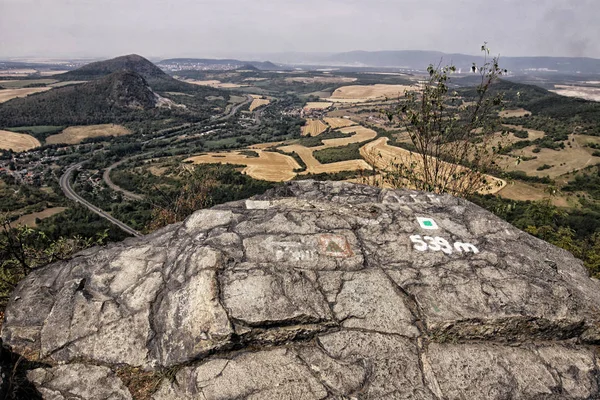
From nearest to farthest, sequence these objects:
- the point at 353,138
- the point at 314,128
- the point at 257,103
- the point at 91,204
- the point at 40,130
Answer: the point at 91,204
the point at 353,138
the point at 40,130
the point at 314,128
the point at 257,103

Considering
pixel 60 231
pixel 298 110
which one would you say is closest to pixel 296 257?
pixel 60 231

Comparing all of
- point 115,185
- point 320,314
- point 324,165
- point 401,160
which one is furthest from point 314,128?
point 320,314

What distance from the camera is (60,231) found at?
1596 inches

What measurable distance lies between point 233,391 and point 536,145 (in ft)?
231

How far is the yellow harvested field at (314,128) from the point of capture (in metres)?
110

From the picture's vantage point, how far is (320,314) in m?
5.03

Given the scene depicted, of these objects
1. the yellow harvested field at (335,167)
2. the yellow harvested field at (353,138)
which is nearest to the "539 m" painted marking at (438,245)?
the yellow harvested field at (335,167)

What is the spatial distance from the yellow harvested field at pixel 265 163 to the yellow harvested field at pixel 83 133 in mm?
66253

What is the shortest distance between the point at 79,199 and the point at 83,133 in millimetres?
66283

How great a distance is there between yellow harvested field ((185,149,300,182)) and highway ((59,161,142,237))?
2066 cm

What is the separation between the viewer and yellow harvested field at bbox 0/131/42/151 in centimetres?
9819

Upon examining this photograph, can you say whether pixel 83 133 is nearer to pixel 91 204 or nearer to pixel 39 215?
pixel 91 204

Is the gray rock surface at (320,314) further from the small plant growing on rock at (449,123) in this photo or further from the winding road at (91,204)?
the winding road at (91,204)

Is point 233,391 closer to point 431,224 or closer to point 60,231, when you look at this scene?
point 431,224
